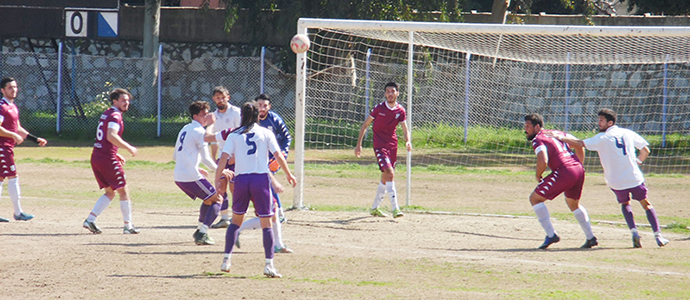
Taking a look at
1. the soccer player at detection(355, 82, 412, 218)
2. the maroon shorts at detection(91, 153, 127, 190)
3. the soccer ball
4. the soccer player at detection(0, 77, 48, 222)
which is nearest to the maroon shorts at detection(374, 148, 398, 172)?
the soccer player at detection(355, 82, 412, 218)

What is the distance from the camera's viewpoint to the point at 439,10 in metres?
21.9

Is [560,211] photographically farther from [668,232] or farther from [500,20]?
[500,20]

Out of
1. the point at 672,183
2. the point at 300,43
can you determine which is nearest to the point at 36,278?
the point at 300,43

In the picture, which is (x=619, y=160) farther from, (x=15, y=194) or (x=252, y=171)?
(x=15, y=194)

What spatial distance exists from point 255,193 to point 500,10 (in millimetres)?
17796

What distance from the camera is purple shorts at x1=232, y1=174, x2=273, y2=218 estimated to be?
22.7ft

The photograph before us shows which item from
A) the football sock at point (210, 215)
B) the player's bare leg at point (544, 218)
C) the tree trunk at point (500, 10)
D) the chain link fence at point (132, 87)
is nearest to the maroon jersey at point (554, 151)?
the player's bare leg at point (544, 218)

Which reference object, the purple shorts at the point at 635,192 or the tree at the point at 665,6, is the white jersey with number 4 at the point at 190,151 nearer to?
the purple shorts at the point at 635,192

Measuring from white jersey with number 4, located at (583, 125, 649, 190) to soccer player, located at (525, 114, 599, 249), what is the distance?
0.87ft

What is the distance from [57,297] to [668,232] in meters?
7.71

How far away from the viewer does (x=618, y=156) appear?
28.3 ft

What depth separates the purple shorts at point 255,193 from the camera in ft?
22.7

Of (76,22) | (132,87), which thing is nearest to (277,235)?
(76,22)

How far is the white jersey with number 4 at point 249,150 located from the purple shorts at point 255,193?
64 millimetres
